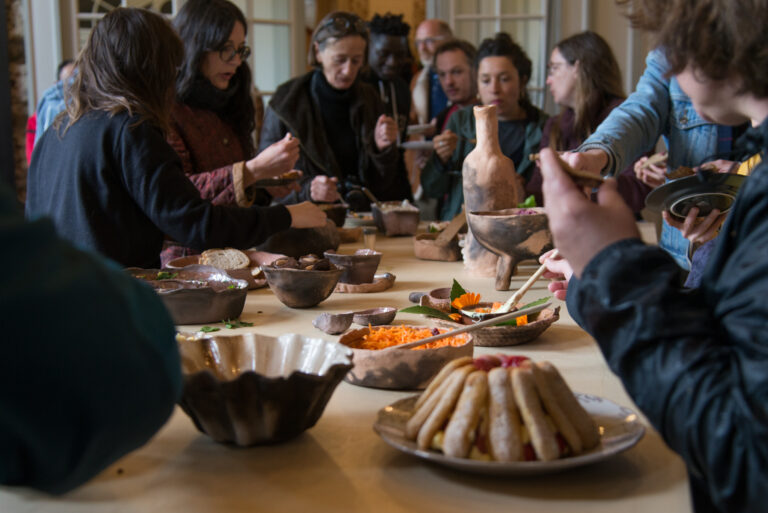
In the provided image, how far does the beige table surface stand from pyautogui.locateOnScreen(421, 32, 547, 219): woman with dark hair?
3334mm

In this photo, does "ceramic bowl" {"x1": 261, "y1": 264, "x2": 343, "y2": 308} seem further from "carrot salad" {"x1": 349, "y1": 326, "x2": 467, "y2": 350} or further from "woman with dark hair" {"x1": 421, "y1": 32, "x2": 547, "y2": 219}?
"woman with dark hair" {"x1": 421, "y1": 32, "x2": 547, "y2": 219}

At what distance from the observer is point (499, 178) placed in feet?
8.01

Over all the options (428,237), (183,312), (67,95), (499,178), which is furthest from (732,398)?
(428,237)

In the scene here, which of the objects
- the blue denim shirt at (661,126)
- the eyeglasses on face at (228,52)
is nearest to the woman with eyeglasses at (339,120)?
the eyeglasses on face at (228,52)

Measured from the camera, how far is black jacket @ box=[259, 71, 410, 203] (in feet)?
13.8

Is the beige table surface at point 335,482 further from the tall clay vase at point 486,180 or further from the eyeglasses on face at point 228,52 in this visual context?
the eyeglasses on face at point 228,52

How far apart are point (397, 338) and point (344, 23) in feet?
9.86

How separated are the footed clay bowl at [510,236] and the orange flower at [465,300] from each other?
43cm

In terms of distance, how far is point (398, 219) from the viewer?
3.66m

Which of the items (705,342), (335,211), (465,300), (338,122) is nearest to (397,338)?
(465,300)

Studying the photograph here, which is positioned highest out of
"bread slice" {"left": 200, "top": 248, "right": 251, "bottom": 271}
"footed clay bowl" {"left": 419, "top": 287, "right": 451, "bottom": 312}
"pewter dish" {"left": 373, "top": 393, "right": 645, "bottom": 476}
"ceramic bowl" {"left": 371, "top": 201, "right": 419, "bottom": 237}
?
"pewter dish" {"left": 373, "top": 393, "right": 645, "bottom": 476}

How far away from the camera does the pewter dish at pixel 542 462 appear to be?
872mm

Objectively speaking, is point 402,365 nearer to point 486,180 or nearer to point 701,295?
point 701,295

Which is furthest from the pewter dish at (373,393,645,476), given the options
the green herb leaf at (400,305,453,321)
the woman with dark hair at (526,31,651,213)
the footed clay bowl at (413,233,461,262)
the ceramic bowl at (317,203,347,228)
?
the woman with dark hair at (526,31,651,213)
